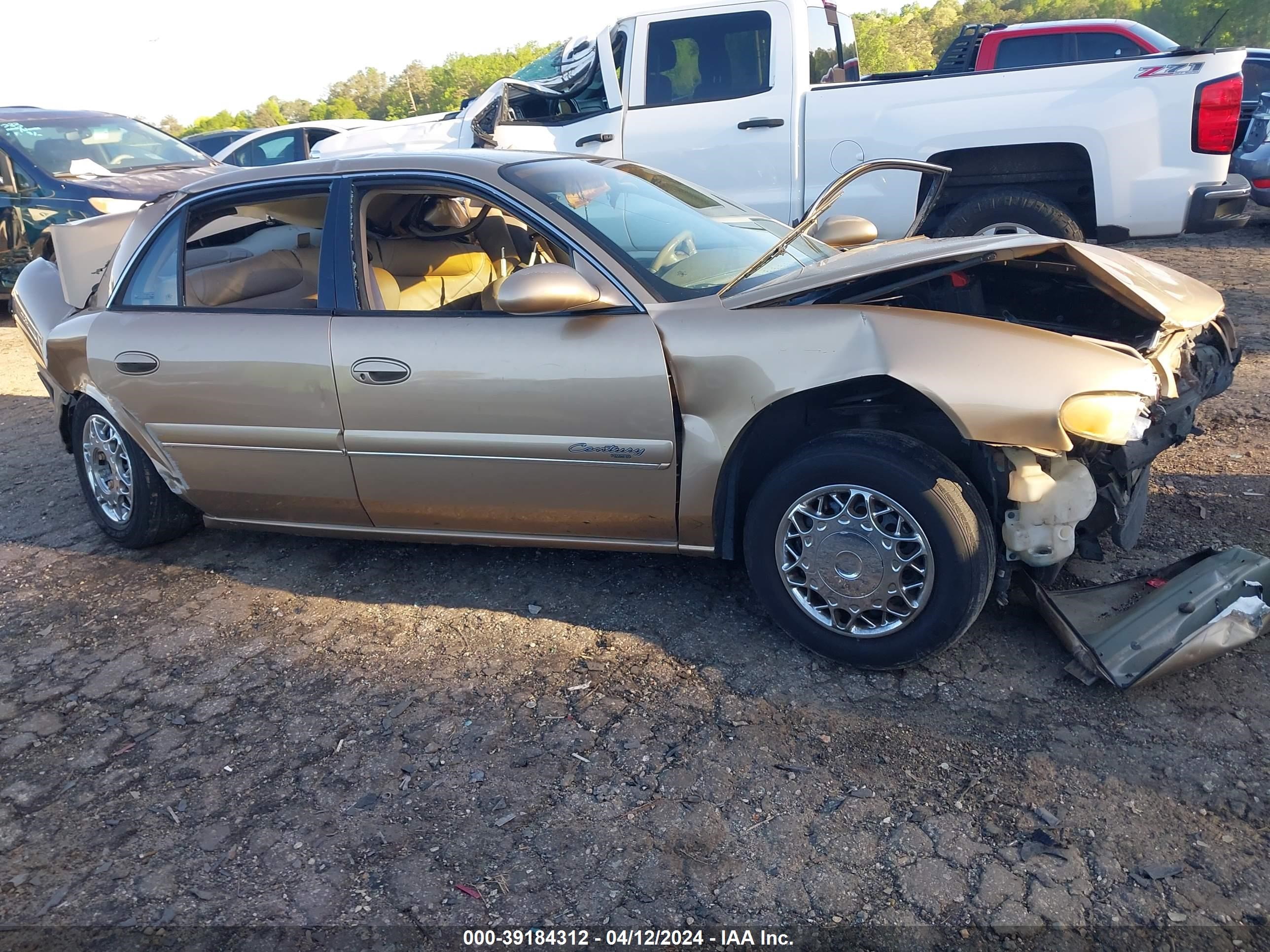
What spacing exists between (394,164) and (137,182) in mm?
6428

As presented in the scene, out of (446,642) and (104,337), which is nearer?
(446,642)

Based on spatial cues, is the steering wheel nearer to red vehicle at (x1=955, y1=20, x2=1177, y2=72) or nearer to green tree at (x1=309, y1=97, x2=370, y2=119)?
red vehicle at (x1=955, y1=20, x2=1177, y2=72)

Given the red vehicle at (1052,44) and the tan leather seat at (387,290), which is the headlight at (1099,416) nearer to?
the tan leather seat at (387,290)

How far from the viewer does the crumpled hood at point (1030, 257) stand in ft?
9.97

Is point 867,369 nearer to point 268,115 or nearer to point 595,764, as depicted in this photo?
point 595,764

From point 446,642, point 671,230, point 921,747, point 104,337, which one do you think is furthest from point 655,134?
point 921,747

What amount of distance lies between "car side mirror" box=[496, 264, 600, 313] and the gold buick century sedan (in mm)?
12

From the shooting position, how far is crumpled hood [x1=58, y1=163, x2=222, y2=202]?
8719mm

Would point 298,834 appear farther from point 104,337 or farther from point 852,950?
point 104,337

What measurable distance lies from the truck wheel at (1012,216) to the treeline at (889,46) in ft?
13.5

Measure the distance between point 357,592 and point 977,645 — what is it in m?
2.41

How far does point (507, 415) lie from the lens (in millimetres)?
3461

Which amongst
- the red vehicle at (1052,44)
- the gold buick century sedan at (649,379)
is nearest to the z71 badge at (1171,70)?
the gold buick century sedan at (649,379)

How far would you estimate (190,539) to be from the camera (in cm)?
476
